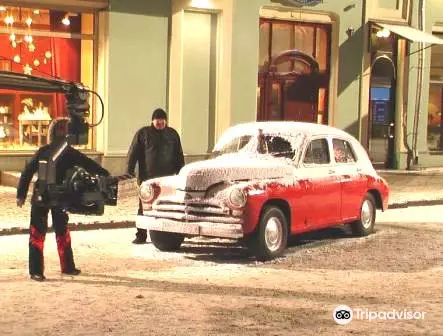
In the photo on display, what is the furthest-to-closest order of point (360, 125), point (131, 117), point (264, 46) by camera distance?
point (360, 125) < point (264, 46) < point (131, 117)

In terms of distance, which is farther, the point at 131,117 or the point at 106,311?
the point at 131,117

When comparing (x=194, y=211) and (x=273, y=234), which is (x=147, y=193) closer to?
(x=194, y=211)

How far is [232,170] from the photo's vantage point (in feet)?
34.1

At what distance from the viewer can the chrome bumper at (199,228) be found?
10008 mm

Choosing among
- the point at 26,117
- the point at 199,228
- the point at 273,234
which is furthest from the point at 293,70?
the point at 199,228

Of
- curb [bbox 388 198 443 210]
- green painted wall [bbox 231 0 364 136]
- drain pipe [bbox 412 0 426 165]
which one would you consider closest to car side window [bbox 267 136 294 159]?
curb [bbox 388 198 443 210]

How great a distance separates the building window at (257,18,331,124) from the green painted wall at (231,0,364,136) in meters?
0.41

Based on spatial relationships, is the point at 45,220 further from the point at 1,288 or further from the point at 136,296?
the point at 136,296

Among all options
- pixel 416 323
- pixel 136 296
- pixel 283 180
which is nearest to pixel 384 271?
→ pixel 283 180

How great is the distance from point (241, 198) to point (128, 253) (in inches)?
69.4

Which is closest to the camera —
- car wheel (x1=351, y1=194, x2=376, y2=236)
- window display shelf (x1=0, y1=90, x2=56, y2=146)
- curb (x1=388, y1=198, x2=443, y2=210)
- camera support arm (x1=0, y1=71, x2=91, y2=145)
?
camera support arm (x1=0, y1=71, x2=91, y2=145)

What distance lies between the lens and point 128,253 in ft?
35.2

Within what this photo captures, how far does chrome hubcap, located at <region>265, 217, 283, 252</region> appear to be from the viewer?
10.3 metres
